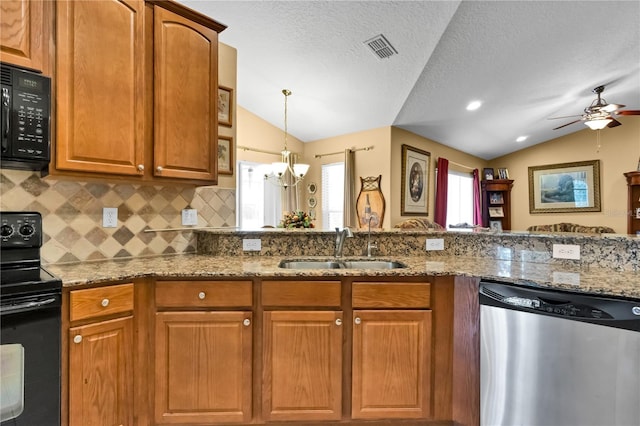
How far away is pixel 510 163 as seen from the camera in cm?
741

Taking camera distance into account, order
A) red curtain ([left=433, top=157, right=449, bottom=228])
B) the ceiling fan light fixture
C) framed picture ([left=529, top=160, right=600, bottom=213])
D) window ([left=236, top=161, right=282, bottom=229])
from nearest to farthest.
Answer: the ceiling fan light fixture < window ([left=236, top=161, right=282, bottom=229]) < red curtain ([left=433, top=157, right=449, bottom=228]) < framed picture ([left=529, top=160, right=600, bottom=213])

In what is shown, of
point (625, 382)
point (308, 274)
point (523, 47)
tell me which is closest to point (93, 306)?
point (308, 274)

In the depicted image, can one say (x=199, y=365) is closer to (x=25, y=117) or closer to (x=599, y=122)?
(x=25, y=117)

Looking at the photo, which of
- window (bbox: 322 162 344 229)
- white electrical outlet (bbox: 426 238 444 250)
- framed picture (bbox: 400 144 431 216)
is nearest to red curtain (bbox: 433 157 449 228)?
framed picture (bbox: 400 144 431 216)

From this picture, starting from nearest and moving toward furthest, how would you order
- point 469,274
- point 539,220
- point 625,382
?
point 625,382 < point 469,274 < point 539,220

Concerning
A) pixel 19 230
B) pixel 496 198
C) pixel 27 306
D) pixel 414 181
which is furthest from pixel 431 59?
pixel 496 198

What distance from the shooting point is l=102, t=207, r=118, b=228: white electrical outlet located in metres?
2.01

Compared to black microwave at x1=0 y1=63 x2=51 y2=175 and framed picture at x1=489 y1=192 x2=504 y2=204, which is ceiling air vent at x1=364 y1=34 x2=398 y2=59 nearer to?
black microwave at x1=0 y1=63 x2=51 y2=175

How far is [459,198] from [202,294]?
256 inches

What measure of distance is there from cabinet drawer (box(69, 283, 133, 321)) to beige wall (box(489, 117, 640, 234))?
297 inches

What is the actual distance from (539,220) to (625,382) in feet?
21.9

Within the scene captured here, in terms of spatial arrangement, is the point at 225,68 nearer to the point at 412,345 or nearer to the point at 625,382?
the point at 412,345

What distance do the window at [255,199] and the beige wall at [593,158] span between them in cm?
536

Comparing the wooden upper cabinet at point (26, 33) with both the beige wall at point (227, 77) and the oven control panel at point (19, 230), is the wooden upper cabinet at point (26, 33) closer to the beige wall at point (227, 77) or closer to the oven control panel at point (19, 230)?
the oven control panel at point (19, 230)
